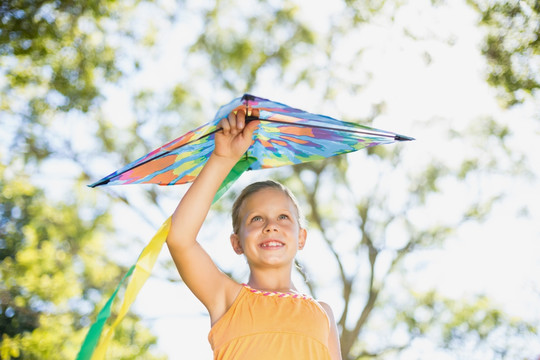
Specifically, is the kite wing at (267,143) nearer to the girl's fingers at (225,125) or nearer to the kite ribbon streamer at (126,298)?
the girl's fingers at (225,125)

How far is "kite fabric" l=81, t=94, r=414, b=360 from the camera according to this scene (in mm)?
1983

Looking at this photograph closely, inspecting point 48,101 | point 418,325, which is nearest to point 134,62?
point 48,101

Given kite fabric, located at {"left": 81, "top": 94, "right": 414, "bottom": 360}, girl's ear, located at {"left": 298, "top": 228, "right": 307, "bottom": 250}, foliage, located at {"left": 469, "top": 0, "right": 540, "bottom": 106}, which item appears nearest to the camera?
kite fabric, located at {"left": 81, "top": 94, "right": 414, "bottom": 360}

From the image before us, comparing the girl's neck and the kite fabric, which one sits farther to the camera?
the girl's neck

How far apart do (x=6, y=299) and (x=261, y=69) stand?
18.4 feet

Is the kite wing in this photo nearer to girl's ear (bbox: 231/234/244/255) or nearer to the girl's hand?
the girl's hand

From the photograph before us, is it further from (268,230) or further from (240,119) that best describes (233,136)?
(268,230)

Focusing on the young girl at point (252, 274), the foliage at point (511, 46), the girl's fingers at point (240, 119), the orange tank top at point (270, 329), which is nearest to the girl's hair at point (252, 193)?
the young girl at point (252, 274)

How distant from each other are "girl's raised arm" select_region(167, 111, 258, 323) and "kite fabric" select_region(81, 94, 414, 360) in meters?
0.05

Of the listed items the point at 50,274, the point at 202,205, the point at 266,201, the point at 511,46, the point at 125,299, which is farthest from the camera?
the point at 50,274

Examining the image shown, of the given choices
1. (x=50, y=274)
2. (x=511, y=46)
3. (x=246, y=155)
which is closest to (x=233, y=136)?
(x=246, y=155)

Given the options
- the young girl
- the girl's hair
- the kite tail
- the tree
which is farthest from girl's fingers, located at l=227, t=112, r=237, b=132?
the tree

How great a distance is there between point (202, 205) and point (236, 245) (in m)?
0.53

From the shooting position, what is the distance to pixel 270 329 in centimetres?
229
